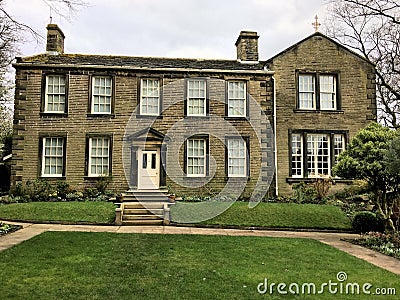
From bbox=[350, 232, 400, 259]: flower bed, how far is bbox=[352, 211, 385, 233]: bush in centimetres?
115

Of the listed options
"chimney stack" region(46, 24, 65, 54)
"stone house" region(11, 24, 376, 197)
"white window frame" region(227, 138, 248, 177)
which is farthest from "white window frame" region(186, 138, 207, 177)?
"chimney stack" region(46, 24, 65, 54)

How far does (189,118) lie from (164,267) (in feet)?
41.2

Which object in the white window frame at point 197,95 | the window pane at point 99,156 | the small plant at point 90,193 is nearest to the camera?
the small plant at point 90,193

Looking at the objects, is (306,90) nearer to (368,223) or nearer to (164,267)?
(368,223)

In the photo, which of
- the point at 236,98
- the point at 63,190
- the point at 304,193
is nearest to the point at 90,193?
the point at 63,190

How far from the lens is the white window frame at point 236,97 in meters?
20.1

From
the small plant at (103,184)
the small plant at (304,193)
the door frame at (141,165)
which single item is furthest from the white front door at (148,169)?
the small plant at (304,193)

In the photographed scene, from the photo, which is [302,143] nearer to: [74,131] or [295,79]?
[295,79]

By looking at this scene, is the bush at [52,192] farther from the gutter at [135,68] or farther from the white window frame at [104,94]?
the gutter at [135,68]

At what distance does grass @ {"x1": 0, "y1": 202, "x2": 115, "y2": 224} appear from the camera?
1406cm

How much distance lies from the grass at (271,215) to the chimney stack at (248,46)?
899cm

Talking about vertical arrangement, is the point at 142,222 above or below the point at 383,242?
above

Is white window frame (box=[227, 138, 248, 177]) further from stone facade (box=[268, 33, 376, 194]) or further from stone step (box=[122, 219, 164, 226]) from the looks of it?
stone step (box=[122, 219, 164, 226])

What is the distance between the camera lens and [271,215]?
15156 millimetres
